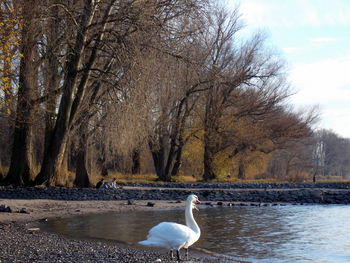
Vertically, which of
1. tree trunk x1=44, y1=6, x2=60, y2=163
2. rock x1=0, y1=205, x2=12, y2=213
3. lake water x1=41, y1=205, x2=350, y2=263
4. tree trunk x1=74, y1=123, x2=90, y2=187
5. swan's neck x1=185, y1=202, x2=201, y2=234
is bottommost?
lake water x1=41, y1=205, x2=350, y2=263

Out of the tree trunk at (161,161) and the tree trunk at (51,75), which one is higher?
the tree trunk at (51,75)

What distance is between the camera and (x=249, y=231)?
59.9 feet

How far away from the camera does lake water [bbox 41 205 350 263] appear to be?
568 inches

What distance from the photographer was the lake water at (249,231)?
47.3 feet

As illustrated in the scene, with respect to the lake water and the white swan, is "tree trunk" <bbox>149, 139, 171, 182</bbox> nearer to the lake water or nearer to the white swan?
the lake water

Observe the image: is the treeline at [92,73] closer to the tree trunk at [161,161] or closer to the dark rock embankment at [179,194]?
the dark rock embankment at [179,194]

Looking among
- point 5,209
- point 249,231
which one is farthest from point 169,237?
point 5,209

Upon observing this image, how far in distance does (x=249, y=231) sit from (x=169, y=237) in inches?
302

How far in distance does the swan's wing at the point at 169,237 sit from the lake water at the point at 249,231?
2427mm

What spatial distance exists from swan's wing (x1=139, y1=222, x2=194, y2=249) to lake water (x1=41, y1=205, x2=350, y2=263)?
2427mm

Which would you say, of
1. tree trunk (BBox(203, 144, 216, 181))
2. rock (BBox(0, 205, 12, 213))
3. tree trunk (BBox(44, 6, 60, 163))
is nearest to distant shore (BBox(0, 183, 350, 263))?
rock (BBox(0, 205, 12, 213))

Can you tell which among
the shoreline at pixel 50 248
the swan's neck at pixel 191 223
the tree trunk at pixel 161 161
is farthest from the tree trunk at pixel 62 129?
the tree trunk at pixel 161 161

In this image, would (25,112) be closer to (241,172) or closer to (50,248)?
(50,248)

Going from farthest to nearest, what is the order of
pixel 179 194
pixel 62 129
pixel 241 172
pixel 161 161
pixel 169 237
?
1. pixel 241 172
2. pixel 161 161
3. pixel 179 194
4. pixel 62 129
5. pixel 169 237
